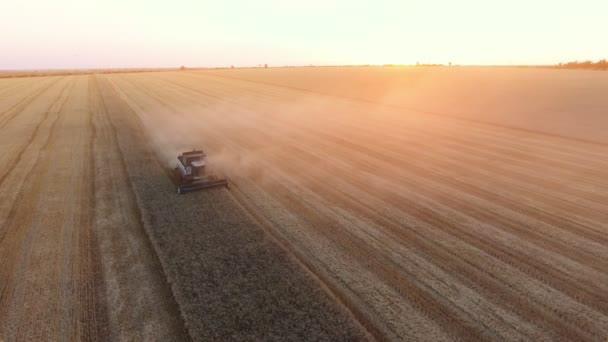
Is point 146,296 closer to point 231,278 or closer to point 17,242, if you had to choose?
point 231,278

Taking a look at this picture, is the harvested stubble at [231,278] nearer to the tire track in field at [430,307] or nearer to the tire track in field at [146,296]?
the tire track in field at [146,296]

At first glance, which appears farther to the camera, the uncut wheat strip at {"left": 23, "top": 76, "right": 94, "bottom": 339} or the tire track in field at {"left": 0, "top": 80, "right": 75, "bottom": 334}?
the tire track in field at {"left": 0, "top": 80, "right": 75, "bottom": 334}

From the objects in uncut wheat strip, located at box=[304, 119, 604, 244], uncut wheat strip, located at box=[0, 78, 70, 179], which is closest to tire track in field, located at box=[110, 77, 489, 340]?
uncut wheat strip, located at box=[304, 119, 604, 244]

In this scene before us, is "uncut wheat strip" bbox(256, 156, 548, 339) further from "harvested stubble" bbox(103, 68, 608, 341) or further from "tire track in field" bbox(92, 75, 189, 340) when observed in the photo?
"tire track in field" bbox(92, 75, 189, 340)

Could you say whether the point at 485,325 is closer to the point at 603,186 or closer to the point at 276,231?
the point at 276,231

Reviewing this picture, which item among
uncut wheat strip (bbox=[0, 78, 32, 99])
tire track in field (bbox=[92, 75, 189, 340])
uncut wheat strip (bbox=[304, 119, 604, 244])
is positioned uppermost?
uncut wheat strip (bbox=[0, 78, 32, 99])

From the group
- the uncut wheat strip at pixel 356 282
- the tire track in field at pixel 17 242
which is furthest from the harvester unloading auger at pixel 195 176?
the tire track in field at pixel 17 242

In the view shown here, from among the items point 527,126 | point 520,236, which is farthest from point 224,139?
point 527,126

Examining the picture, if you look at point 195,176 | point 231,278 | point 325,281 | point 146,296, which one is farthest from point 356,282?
point 195,176
